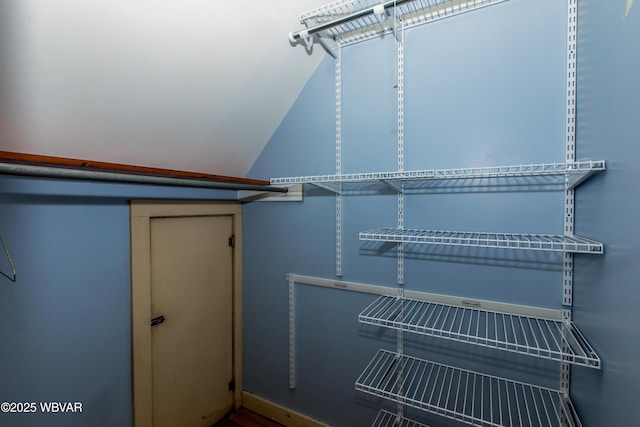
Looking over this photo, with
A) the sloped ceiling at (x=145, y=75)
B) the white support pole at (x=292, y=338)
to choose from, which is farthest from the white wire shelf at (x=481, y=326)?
the sloped ceiling at (x=145, y=75)

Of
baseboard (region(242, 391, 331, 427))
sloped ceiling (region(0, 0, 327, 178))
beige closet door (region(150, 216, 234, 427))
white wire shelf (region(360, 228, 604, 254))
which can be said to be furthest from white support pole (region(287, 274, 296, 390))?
sloped ceiling (region(0, 0, 327, 178))

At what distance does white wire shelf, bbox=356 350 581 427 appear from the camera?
1201mm

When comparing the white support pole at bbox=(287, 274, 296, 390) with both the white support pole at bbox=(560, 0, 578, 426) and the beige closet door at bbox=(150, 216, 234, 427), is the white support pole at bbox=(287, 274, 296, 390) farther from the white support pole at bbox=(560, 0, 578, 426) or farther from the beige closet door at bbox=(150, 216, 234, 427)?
the white support pole at bbox=(560, 0, 578, 426)

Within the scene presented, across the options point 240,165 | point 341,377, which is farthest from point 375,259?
point 240,165

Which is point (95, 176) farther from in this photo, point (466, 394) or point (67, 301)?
point (466, 394)

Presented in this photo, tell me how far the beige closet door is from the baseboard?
14cm

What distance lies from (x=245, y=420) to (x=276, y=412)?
248mm

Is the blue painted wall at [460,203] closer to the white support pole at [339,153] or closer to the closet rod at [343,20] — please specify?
the white support pole at [339,153]

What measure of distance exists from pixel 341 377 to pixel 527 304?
1.09 m

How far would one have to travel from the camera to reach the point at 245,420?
2.02 metres

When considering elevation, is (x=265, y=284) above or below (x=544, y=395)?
above

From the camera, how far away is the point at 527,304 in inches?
49.4

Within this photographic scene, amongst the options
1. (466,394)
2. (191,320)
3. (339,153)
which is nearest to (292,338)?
(191,320)

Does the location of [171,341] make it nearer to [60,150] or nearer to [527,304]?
[60,150]
